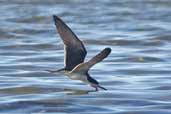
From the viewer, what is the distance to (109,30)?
20484mm

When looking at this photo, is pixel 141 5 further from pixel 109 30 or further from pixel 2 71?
pixel 2 71

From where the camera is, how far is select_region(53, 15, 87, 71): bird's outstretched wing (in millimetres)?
10672

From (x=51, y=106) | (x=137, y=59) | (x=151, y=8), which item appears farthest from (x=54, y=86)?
(x=151, y=8)

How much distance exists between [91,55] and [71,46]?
5540 millimetres

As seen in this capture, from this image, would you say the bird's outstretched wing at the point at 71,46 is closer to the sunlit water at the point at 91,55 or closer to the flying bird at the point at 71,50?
the flying bird at the point at 71,50

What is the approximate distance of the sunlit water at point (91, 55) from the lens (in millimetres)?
11133

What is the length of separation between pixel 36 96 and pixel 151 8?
13.7 m

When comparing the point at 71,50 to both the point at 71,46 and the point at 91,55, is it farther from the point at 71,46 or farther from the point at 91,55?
the point at 91,55

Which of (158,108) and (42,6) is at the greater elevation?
(158,108)

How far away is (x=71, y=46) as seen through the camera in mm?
10766

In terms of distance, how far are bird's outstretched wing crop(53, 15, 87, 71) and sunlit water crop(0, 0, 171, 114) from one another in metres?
0.60

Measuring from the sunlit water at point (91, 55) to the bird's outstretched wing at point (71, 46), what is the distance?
1.98 ft

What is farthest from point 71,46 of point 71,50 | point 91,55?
point 91,55

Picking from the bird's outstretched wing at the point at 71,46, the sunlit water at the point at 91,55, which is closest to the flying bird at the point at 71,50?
the bird's outstretched wing at the point at 71,46
